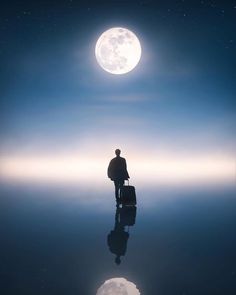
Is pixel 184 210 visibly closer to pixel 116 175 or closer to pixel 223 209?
pixel 223 209

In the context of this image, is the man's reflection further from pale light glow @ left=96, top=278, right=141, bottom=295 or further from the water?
pale light glow @ left=96, top=278, right=141, bottom=295

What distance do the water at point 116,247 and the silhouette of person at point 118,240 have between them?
0.02 metres

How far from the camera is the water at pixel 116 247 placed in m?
5.34

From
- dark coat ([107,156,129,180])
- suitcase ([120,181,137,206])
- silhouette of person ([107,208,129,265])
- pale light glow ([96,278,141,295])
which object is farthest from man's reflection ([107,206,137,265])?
dark coat ([107,156,129,180])

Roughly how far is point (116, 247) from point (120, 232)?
1406mm

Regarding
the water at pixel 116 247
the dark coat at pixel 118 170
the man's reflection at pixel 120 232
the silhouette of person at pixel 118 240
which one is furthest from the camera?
the dark coat at pixel 118 170

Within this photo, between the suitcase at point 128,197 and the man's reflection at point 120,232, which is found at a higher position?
the suitcase at point 128,197

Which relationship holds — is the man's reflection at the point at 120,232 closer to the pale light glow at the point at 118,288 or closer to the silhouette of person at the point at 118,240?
the silhouette of person at the point at 118,240

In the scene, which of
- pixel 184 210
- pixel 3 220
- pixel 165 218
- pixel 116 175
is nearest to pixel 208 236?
pixel 165 218

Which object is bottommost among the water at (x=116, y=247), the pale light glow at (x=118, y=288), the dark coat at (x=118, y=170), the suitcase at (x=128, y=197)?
the pale light glow at (x=118, y=288)

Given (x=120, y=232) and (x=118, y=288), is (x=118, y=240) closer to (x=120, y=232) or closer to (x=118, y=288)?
(x=120, y=232)

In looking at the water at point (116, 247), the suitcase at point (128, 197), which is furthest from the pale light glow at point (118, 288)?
the suitcase at point (128, 197)

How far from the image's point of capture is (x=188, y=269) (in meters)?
6.00

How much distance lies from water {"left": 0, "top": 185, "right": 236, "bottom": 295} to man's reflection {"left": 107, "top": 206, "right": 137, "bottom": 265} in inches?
1.1
